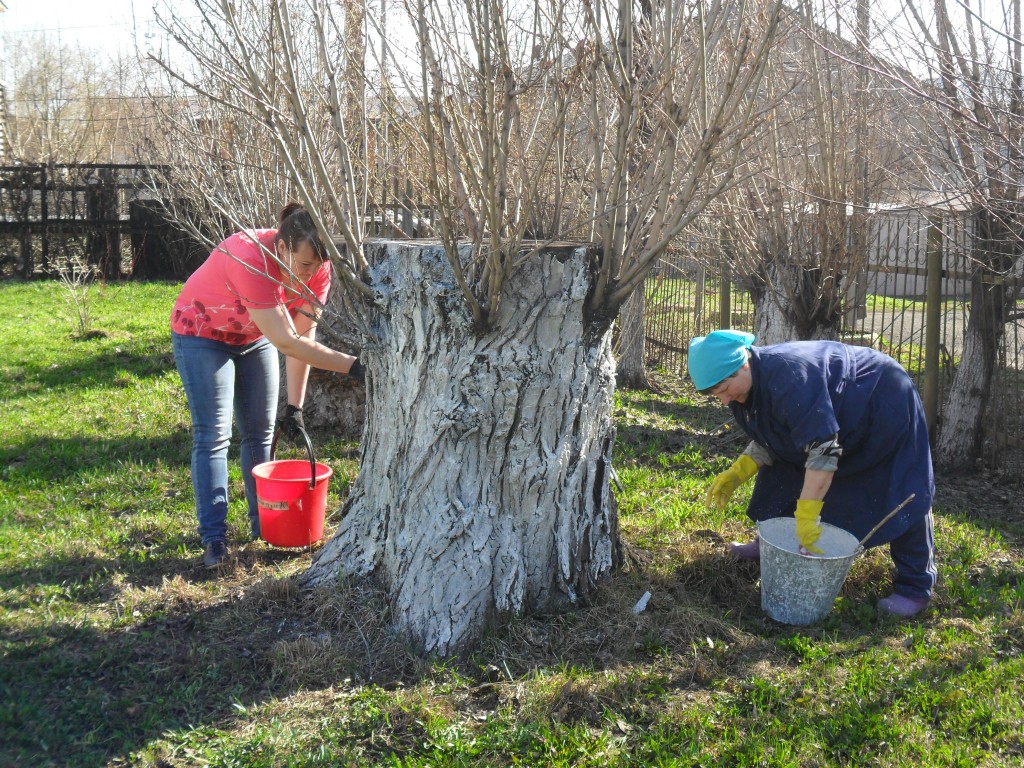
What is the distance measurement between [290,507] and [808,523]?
2.17 meters

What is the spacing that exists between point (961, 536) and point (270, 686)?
3.42 meters

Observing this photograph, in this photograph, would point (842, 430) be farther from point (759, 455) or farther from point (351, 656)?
point (351, 656)

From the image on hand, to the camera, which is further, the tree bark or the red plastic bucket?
the tree bark

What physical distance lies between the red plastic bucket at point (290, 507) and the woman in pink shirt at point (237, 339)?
0.20 metres

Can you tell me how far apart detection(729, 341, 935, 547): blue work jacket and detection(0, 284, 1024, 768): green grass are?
1.29 ft

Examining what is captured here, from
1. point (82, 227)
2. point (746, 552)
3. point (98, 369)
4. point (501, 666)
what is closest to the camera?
point (501, 666)

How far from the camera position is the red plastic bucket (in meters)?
3.74

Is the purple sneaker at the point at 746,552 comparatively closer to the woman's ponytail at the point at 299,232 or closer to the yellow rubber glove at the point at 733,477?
the yellow rubber glove at the point at 733,477

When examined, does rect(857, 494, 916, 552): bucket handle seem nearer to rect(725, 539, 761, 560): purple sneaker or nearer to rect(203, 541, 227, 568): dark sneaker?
rect(725, 539, 761, 560): purple sneaker

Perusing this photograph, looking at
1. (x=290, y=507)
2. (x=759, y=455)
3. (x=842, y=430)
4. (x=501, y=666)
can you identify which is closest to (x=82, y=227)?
(x=290, y=507)

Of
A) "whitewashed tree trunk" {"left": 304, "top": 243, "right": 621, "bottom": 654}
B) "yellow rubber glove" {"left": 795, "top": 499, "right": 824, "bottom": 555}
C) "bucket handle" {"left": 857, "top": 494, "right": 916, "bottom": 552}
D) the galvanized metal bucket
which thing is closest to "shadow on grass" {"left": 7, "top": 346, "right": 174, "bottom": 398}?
"whitewashed tree trunk" {"left": 304, "top": 243, "right": 621, "bottom": 654}

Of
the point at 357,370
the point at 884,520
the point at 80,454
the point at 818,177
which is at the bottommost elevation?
the point at 80,454

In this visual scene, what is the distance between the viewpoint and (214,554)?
385cm

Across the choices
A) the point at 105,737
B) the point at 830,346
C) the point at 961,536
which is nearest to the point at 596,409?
the point at 830,346
